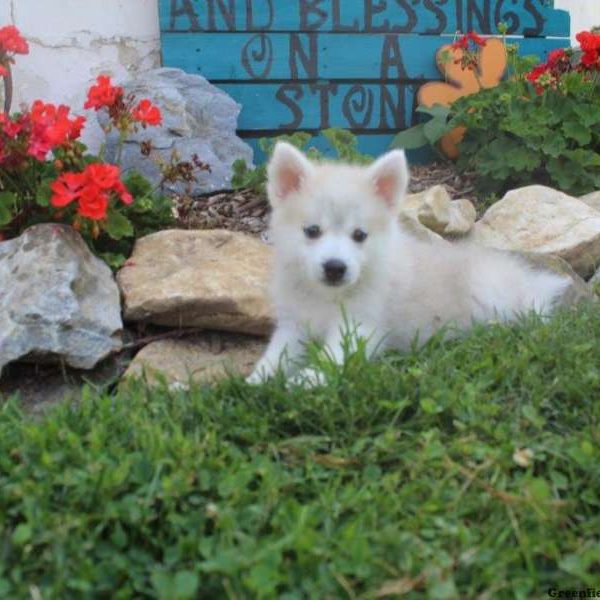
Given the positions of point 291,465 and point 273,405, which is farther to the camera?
point 273,405

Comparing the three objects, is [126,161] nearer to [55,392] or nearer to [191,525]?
[55,392]

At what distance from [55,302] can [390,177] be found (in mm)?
1533

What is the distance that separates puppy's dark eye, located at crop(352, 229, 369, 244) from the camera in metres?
3.51

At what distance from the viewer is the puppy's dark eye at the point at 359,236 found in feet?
11.5

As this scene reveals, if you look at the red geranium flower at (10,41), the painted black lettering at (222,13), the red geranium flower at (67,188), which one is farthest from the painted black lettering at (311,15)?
the red geranium flower at (67,188)

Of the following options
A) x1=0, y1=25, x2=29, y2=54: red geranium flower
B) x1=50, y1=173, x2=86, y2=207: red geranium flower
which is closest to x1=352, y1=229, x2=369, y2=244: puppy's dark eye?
x1=50, y1=173, x2=86, y2=207: red geranium flower

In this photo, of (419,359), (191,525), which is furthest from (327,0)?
(191,525)

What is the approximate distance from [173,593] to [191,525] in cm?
28

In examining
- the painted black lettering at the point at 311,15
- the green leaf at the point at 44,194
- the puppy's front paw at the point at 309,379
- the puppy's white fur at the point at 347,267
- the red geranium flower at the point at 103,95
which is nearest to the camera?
the puppy's front paw at the point at 309,379

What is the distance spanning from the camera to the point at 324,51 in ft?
20.7

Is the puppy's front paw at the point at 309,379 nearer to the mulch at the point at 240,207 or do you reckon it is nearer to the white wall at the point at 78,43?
the mulch at the point at 240,207

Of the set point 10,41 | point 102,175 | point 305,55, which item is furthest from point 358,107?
point 102,175

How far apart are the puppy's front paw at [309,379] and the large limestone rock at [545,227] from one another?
7.22ft

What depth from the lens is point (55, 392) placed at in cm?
354
